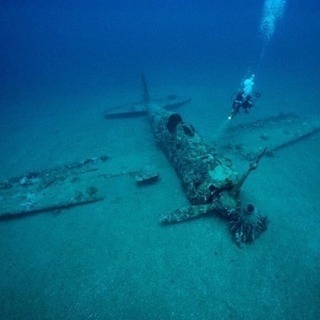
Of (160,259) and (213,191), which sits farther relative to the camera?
(213,191)

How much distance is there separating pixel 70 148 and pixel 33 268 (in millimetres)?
8472

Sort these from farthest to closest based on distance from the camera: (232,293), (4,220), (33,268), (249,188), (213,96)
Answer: (213,96) < (249,188) < (4,220) < (33,268) < (232,293)

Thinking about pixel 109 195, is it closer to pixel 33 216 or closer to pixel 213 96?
pixel 33 216

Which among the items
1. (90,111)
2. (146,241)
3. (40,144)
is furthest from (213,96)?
(146,241)

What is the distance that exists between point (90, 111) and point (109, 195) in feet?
41.5

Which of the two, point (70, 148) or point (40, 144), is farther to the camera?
point (40, 144)

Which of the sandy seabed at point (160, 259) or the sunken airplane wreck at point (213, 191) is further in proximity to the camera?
the sunken airplane wreck at point (213, 191)

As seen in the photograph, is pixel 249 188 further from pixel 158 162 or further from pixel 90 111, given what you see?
pixel 90 111

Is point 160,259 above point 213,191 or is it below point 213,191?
below

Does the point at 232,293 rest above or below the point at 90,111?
below

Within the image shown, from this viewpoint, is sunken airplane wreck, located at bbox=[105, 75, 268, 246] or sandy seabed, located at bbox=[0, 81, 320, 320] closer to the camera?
sandy seabed, located at bbox=[0, 81, 320, 320]

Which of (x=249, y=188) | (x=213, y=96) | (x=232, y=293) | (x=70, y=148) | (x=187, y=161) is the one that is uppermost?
(x=213, y=96)

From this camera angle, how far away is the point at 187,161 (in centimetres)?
862

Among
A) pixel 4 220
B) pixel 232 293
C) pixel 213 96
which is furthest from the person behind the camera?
pixel 213 96
